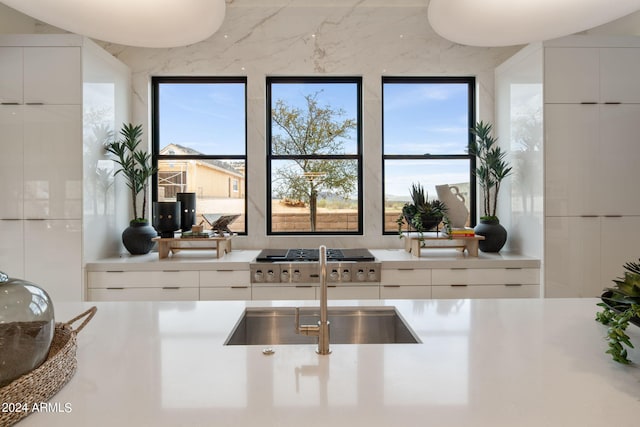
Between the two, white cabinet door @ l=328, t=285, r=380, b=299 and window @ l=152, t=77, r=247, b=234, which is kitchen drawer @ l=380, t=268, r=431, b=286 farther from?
window @ l=152, t=77, r=247, b=234

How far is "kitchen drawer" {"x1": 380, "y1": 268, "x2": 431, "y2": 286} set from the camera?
293 cm

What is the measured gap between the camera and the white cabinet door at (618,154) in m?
2.91

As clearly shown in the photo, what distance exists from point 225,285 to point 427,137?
7.80 feet

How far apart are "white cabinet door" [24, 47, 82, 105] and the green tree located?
5.37ft

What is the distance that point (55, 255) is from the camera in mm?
Answer: 2852

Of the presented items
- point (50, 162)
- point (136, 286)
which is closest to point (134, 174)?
point (50, 162)

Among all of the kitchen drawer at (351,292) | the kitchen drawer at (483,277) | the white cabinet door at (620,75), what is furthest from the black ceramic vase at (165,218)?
the white cabinet door at (620,75)

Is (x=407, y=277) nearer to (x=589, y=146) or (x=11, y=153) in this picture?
(x=589, y=146)

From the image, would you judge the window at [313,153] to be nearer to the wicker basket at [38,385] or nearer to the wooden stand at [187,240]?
the wooden stand at [187,240]

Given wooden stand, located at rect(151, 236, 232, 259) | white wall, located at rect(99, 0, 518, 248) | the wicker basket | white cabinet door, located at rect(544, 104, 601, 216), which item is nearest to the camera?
the wicker basket

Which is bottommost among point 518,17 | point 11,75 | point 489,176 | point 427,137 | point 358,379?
point 358,379

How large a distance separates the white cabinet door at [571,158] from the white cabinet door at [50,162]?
3.52 meters

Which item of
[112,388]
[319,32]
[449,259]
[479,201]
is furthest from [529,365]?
[319,32]

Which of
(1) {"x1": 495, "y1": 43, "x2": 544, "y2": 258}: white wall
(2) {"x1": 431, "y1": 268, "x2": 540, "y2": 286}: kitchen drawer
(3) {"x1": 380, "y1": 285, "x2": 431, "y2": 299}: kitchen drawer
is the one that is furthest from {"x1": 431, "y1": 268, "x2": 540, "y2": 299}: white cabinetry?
(1) {"x1": 495, "y1": 43, "x2": 544, "y2": 258}: white wall
